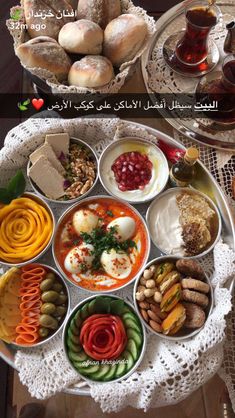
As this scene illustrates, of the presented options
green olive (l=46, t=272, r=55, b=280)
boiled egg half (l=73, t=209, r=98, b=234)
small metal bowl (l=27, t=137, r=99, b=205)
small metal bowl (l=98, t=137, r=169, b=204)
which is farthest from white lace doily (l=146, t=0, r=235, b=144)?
green olive (l=46, t=272, r=55, b=280)

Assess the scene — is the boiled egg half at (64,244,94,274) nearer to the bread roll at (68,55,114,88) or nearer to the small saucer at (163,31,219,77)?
the bread roll at (68,55,114,88)

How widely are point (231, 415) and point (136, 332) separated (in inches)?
11.5

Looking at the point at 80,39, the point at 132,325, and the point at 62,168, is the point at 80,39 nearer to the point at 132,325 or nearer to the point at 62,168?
the point at 62,168

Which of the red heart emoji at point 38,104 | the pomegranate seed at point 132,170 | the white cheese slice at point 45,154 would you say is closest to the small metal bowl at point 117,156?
the pomegranate seed at point 132,170

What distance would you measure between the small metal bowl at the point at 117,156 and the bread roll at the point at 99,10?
0.33m

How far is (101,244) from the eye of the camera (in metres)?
1.08

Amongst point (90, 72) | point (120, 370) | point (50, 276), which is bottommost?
point (120, 370)

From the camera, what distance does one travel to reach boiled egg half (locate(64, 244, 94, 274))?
3.45 feet

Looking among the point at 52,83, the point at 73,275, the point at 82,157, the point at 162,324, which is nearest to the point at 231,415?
the point at 162,324

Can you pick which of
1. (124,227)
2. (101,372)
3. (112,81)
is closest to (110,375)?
(101,372)

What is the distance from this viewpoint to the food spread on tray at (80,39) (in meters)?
1.07

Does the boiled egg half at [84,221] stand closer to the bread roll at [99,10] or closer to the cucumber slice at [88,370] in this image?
the cucumber slice at [88,370]

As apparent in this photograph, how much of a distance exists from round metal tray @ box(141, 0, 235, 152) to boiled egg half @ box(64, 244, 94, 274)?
0.41 m

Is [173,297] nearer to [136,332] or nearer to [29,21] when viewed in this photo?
[136,332]
